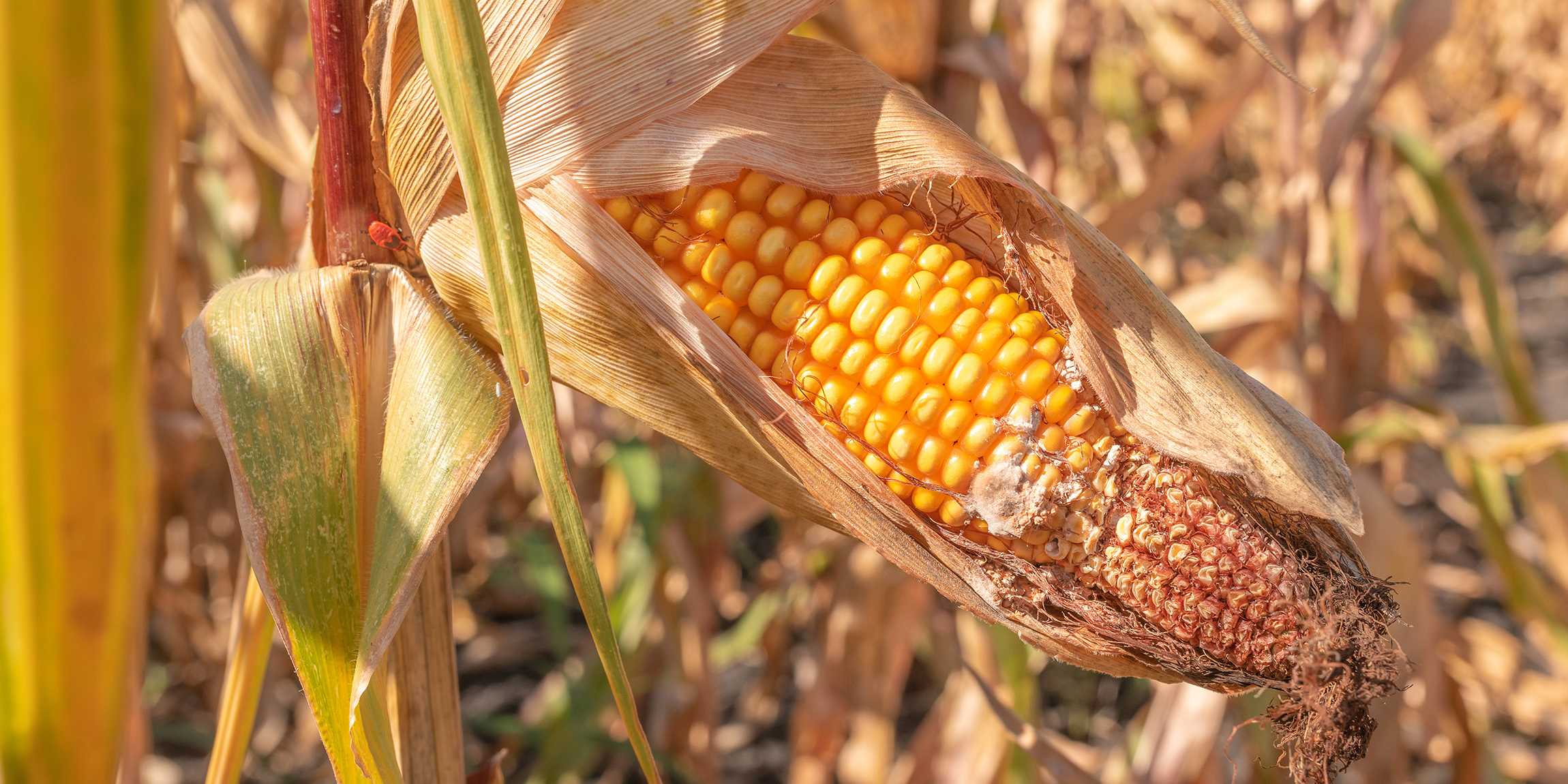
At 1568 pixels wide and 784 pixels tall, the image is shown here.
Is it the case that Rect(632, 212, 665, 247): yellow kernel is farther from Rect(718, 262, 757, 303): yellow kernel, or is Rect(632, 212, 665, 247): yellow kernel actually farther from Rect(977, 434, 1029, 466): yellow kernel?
Rect(977, 434, 1029, 466): yellow kernel

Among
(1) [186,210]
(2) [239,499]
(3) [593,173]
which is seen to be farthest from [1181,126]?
(2) [239,499]

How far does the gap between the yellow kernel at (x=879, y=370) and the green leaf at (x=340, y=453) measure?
10.6 inches

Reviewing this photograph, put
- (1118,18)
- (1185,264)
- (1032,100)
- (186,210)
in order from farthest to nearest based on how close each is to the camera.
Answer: (1118,18), (1185,264), (1032,100), (186,210)

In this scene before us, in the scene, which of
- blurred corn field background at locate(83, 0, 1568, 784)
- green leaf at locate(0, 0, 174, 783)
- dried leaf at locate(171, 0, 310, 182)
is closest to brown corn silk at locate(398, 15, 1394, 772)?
green leaf at locate(0, 0, 174, 783)

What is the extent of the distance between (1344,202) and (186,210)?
7.73 ft

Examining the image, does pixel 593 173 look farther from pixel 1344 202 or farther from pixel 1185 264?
pixel 1185 264

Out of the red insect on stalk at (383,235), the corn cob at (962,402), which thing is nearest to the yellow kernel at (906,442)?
the corn cob at (962,402)

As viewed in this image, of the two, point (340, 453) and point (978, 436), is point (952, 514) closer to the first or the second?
point (978, 436)

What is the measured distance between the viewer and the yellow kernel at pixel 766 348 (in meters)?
0.78

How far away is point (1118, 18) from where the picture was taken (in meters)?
4.13

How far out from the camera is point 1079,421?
761 mm

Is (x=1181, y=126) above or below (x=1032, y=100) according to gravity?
below

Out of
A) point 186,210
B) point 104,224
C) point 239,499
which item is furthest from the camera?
point 186,210

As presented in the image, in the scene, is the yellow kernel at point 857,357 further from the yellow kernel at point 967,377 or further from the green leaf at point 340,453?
the green leaf at point 340,453
